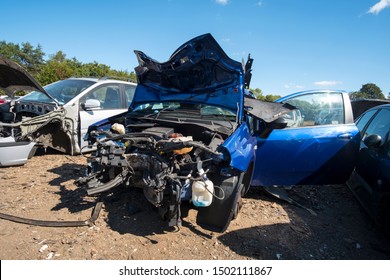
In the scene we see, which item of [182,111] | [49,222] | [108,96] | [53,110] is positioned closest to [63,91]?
[53,110]

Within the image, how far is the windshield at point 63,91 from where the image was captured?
17.2 feet

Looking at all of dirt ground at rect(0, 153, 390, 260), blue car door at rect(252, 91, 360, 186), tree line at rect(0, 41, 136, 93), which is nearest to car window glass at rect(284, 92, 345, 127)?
blue car door at rect(252, 91, 360, 186)

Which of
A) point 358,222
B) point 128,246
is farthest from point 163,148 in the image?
point 358,222

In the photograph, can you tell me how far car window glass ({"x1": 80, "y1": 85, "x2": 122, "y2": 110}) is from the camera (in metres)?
5.60

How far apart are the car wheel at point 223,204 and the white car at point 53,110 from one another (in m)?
3.43

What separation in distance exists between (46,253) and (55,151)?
3.79 metres

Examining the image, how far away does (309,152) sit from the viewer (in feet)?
11.5

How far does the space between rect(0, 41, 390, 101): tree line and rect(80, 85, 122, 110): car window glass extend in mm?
14279

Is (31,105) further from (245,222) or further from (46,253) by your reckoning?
(245,222)

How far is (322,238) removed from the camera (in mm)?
2992

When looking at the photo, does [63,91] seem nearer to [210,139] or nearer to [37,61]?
[210,139]

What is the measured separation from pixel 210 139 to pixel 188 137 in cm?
36

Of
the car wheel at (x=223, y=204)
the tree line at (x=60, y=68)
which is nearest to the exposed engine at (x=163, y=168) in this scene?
the car wheel at (x=223, y=204)

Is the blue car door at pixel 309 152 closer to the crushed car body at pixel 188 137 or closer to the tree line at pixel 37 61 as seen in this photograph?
the crushed car body at pixel 188 137
